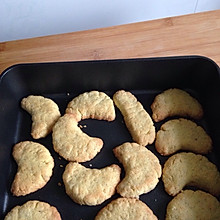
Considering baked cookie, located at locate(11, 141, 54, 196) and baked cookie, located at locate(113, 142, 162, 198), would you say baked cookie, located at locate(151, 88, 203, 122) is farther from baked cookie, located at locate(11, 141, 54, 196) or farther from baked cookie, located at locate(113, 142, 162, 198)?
baked cookie, located at locate(11, 141, 54, 196)

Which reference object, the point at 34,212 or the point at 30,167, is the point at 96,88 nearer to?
the point at 30,167

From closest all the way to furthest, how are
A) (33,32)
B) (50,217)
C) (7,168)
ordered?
(50,217), (7,168), (33,32)

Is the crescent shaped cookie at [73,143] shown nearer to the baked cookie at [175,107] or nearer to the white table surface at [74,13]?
the baked cookie at [175,107]

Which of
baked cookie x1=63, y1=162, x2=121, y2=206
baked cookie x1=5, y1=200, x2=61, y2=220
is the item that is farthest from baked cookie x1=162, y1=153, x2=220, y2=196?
baked cookie x1=5, y1=200, x2=61, y2=220

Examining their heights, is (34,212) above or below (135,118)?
below

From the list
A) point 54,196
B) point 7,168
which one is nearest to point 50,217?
point 54,196

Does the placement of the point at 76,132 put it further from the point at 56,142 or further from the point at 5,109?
the point at 5,109

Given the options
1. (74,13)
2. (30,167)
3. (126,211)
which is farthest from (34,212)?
(74,13)
